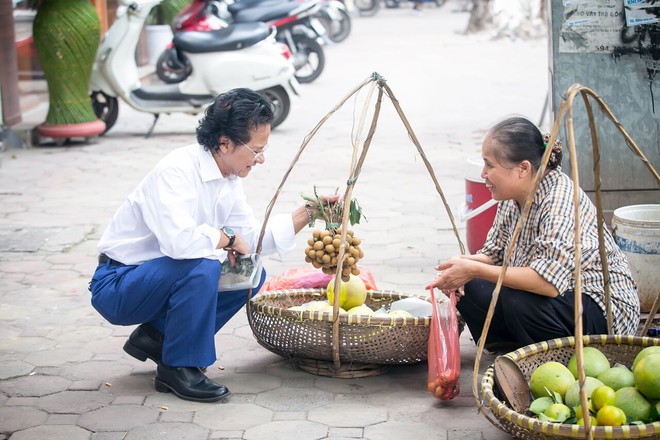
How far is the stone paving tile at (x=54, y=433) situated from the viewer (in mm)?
3039

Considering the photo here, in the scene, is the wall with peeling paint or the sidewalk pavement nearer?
the sidewalk pavement

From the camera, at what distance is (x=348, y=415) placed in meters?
3.20

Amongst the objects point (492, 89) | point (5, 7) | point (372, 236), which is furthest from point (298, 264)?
point (492, 89)

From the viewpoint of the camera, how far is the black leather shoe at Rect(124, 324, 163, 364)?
11.4 feet

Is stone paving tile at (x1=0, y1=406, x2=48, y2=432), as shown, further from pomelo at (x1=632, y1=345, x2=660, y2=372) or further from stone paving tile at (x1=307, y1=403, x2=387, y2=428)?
pomelo at (x1=632, y1=345, x2=660, y2=372)

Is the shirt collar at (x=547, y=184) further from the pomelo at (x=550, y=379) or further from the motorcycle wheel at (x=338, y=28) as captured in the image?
the motorcycle wheel at (x=338, y=28)

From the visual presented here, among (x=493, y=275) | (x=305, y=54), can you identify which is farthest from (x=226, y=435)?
(x=305, y=54)

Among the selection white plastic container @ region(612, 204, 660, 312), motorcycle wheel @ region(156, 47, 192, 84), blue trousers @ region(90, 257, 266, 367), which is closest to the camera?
blue trousers @ region(90, 257, 266, 367)

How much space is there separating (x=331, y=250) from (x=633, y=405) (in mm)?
1176

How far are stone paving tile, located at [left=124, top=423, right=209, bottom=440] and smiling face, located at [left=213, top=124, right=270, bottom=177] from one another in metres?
0.90

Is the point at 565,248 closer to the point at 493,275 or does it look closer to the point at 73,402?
the point at 493,275

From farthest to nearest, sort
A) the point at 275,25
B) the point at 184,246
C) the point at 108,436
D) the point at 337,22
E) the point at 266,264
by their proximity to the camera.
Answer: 1. the point at 337,22
2. the point at 275,25
3. the point at 266,264
4. the point at 184,246
5. the point at 108,436

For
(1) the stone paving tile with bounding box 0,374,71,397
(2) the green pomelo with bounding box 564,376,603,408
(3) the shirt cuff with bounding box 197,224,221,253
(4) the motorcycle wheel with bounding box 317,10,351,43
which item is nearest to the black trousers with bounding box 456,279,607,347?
(2) the green pomelo with bounding box 564,376,603,408

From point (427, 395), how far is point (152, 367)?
108cm
